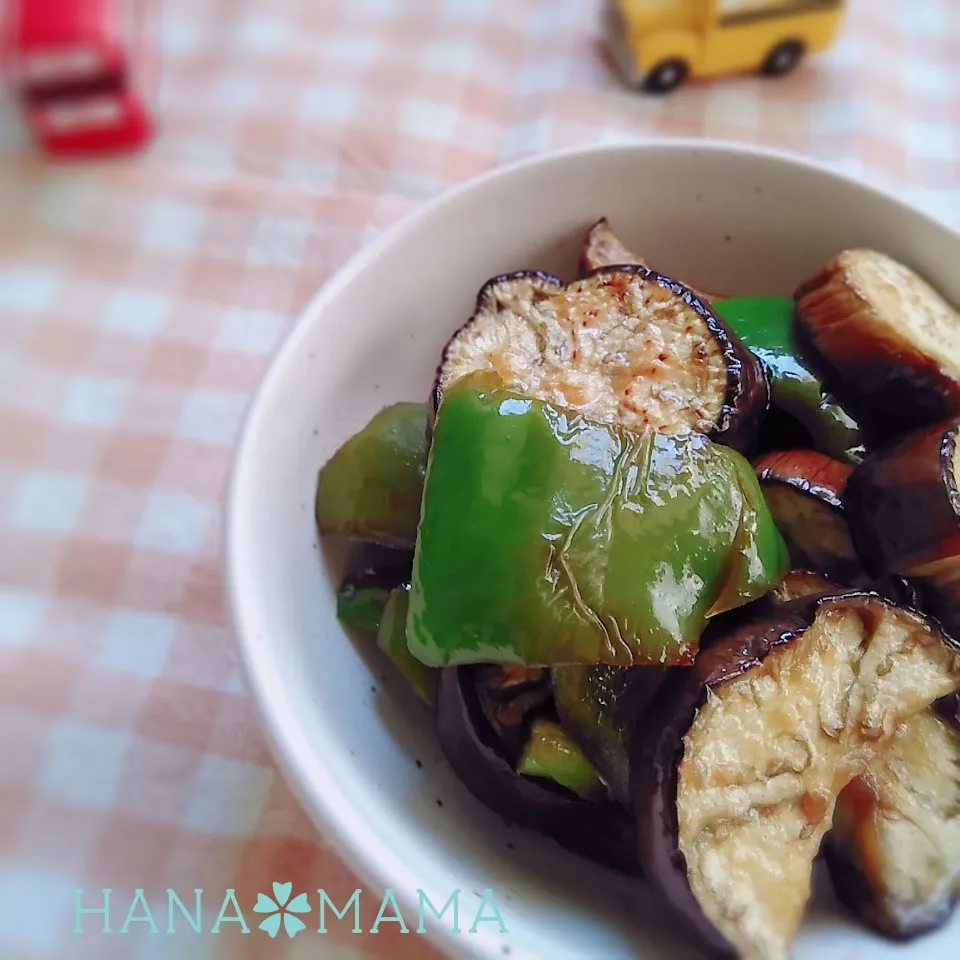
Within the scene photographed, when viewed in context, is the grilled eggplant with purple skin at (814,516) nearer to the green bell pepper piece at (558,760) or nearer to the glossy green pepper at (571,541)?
the glossy green pepper at (571,541)

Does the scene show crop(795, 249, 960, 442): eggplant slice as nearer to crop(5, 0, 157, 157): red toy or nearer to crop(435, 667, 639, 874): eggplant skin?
crop(435, 667, 639, 874): eggplant skin

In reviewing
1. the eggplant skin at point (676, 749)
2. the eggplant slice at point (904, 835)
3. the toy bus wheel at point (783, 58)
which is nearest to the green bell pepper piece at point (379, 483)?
the eggplant skin at point (676, 749)

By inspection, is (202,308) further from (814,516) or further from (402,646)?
(814,516)

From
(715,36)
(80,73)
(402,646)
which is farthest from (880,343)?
(80,73)

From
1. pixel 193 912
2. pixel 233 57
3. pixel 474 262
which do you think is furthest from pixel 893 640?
pixel 233 57

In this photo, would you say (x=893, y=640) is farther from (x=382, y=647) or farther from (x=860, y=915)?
(x=382, y=647)
